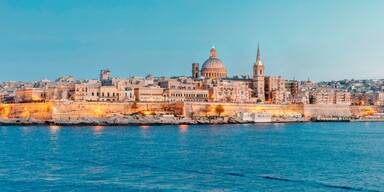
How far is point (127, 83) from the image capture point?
4959 cm

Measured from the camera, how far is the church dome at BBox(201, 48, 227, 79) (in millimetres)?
58812

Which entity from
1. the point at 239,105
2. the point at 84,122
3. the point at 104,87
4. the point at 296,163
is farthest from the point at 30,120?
the point at 296,163

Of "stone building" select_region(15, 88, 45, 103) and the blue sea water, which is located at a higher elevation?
"stone building" select_region(15, 88, 45, 103)

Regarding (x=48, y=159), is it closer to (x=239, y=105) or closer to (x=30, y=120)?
(x=30, y=120)

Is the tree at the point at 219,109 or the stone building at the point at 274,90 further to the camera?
the stone building at the point at 274,90

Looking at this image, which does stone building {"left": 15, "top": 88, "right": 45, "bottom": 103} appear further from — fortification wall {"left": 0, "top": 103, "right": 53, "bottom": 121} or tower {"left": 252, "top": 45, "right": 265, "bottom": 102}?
tower {"left": 252, "top": 45, "right": 265, "bottom": 102}

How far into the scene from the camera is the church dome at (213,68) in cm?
5881

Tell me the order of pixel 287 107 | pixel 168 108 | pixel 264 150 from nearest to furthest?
pixel 264 150
pixel 168 108
pixel 287 107

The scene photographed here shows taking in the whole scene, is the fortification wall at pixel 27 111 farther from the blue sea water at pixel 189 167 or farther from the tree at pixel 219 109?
the blue sea water at pixel 189 167

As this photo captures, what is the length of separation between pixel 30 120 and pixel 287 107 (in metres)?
21.4

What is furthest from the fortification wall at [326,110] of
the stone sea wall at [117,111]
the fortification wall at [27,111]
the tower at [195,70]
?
the fortification wall at [27,111]

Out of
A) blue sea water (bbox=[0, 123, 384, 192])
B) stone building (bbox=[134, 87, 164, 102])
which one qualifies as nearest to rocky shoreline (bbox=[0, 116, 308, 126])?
stone building (bbox=[134, 87, 164, 102])

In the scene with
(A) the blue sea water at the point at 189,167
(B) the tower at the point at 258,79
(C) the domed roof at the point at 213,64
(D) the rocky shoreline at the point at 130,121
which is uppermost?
(C) the domed roof at the point at 213,64

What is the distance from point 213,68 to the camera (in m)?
58.9
